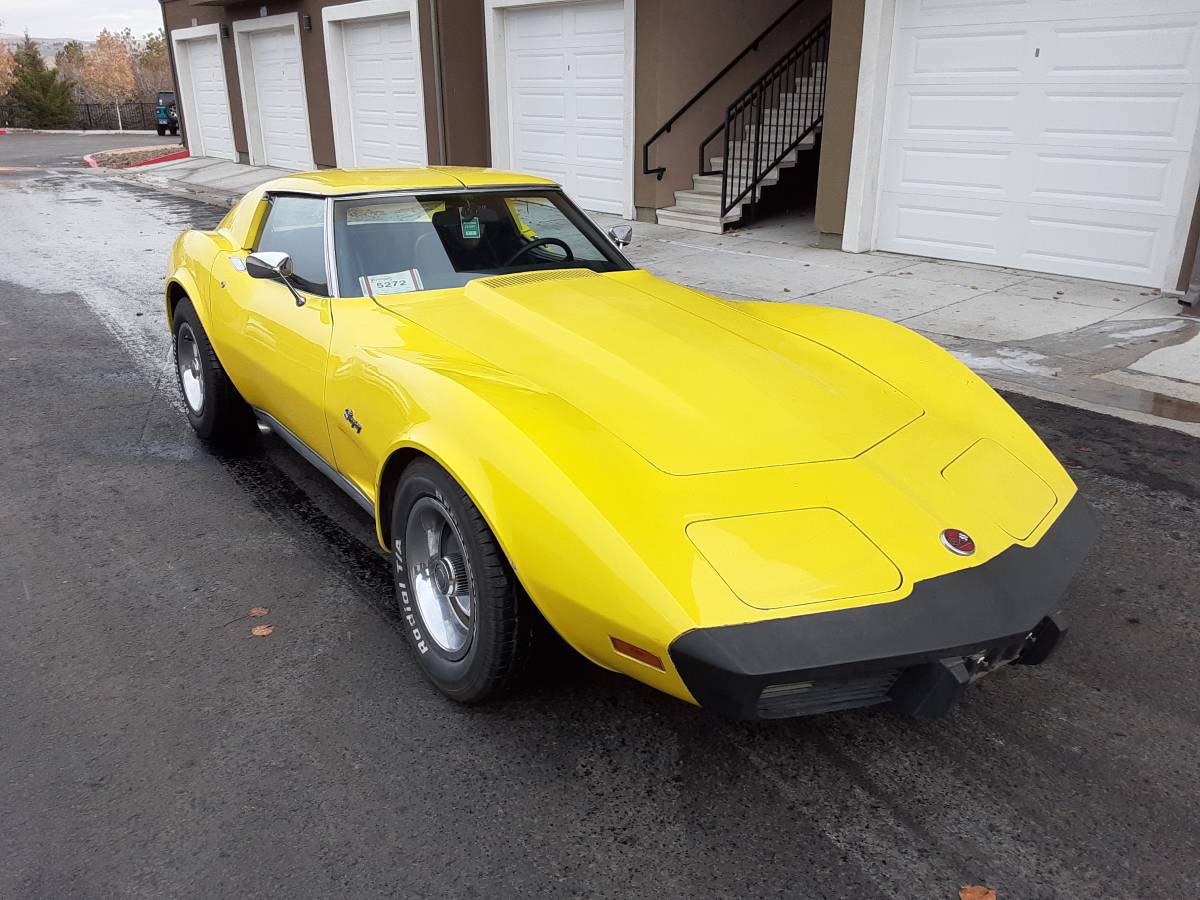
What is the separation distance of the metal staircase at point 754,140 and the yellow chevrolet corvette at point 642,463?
8.01 metres

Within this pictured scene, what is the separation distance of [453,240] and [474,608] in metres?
1.93

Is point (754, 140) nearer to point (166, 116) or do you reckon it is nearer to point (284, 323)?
point (284, 323)

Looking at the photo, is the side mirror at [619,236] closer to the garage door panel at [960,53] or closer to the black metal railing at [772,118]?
the garage door panel at [960,53]

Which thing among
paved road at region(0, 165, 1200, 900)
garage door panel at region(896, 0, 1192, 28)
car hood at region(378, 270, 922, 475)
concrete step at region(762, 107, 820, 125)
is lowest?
paved road at region(0, 165, 1200, 900)

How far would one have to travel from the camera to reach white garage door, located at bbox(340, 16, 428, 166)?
16.3 meters

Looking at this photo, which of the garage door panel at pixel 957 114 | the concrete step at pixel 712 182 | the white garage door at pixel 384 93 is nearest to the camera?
the garage door panel at pixel 957 114

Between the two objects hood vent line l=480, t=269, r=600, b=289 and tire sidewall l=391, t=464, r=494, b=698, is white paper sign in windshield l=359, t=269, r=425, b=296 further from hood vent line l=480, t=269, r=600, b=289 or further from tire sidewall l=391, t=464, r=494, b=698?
tire sidewall l=391, t=464, r=494, b=698

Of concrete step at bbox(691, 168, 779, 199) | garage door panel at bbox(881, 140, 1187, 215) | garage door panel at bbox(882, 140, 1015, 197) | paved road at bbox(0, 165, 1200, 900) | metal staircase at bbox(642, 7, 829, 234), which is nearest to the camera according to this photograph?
paved road at bbox(0, 165, 1200, 900)

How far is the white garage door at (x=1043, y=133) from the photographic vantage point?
7809mm

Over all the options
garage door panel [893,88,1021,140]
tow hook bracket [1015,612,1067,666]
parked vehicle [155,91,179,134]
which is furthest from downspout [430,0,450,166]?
parked vehicle [155,91,179,134]

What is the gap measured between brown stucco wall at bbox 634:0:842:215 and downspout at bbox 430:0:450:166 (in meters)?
4.27

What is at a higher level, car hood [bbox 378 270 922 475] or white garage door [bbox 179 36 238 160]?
white garage door [bbox 179 36 238 160]

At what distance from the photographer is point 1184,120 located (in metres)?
7.65

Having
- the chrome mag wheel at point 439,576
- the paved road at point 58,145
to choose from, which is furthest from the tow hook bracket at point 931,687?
the paved road at point 58,145
